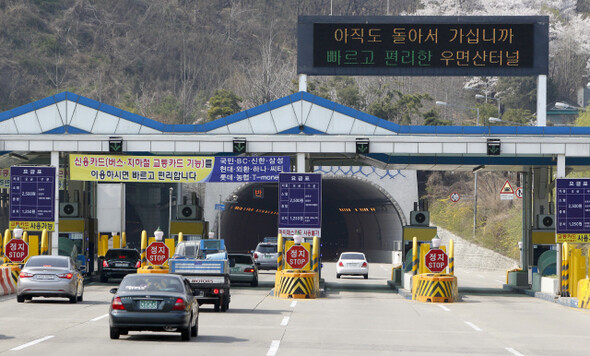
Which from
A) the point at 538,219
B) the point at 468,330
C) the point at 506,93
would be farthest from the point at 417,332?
the point at 506,93

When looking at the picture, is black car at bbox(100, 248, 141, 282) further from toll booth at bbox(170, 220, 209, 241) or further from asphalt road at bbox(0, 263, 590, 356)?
asphalt road at bbox(0, 263, 590, 356)

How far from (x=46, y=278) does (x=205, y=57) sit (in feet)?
314

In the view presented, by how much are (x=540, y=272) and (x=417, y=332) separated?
67.2ft

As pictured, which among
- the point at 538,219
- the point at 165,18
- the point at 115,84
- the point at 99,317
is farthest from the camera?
the point at 165,18

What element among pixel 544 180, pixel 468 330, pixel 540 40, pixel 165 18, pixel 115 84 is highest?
pixel 165 18

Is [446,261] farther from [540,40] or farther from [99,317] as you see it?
[99,317]

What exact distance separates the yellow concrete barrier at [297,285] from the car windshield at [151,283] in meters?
16.0

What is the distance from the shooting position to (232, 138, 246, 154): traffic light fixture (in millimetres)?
39469

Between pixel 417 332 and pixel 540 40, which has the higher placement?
pixel 540 40

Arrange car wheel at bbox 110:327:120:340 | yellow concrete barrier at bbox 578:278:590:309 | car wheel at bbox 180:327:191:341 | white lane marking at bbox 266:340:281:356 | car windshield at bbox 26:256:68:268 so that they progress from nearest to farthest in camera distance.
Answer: white lane marking at bbox 266:340:281:356
car wheel at bbox 110:327:120:340
car wheel at bbox 180:327:191:341
car windshield at bbox 26:256:68:268
yellow concrete barrier at bbox 578:278:590:309

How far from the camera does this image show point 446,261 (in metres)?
35.7

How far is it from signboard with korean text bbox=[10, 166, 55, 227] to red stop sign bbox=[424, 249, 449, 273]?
14.2m

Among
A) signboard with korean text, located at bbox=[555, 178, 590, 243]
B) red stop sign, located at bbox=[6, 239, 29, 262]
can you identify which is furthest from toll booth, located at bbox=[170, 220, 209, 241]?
signboard with korean text, located at bbox=[555, 178, 590, 243]

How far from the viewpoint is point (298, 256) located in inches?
1443
